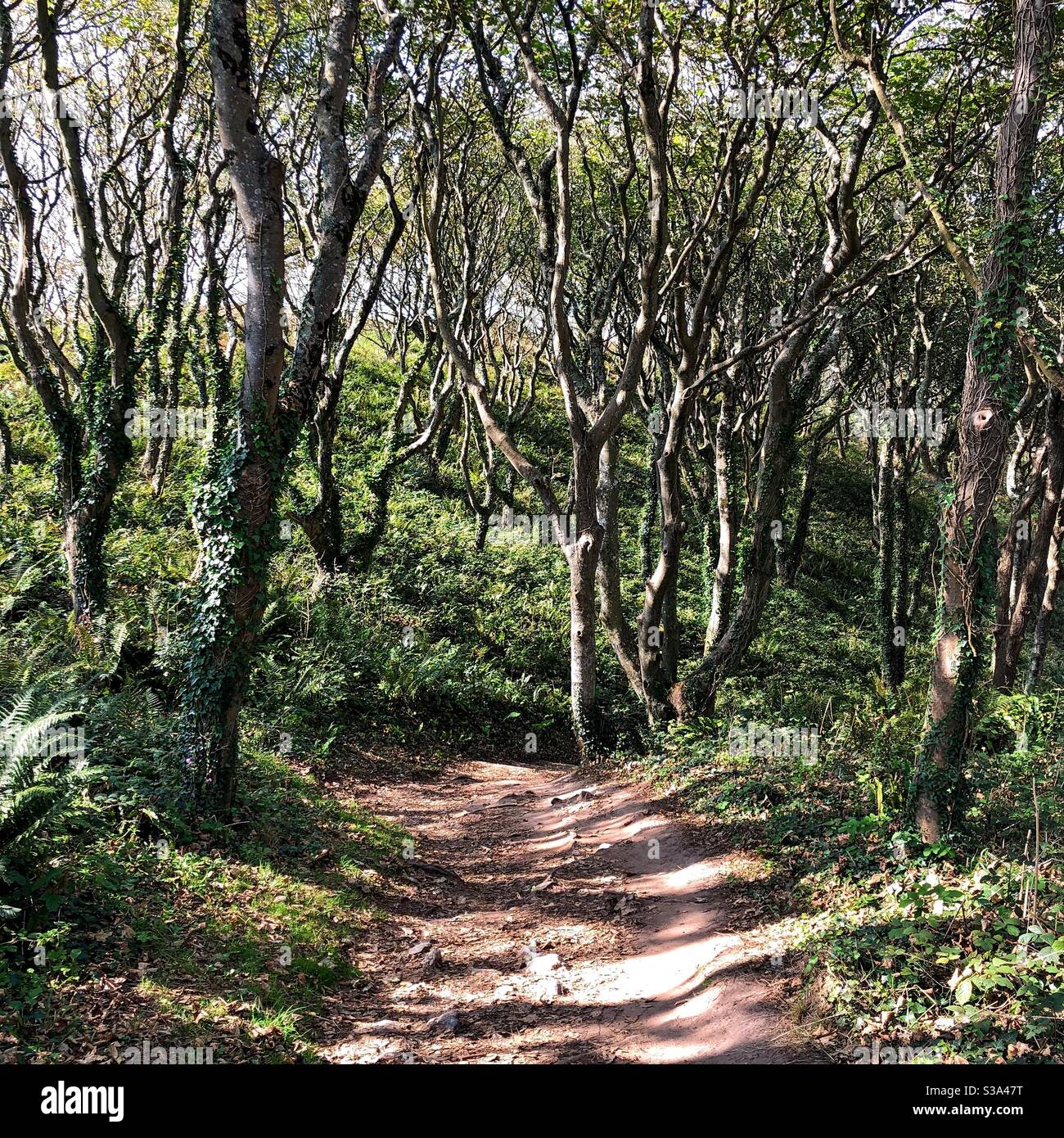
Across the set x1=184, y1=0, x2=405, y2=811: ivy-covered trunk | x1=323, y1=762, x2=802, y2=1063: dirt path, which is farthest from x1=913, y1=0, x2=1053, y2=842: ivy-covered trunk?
x1=184, y1=0, x2=405, y2=811: ivy-covered trunk

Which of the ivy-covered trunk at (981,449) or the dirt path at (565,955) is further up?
the ivy-covered trunk at (981,449)

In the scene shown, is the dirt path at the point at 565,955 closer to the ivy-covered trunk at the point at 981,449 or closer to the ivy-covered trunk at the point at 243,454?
the ivy-covered trunk at the point at 981,449

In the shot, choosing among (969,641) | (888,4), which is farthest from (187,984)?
(888,4)

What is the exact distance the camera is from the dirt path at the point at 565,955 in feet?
15.0

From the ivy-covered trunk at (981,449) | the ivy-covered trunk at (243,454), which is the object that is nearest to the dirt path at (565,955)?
the ivy-covered trunk at (981,449)

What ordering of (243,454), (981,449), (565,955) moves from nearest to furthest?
(981,449)
(565,955)
(243,454)

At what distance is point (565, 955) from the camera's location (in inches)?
226

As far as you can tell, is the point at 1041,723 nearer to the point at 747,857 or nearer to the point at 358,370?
the point at 747,857

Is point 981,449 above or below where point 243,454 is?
below

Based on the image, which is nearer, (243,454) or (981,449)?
(981,449)

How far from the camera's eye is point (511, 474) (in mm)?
24953

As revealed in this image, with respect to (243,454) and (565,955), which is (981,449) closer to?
(565,955)

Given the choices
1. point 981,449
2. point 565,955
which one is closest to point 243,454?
point 565,955

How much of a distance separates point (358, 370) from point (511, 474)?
23.7 feet
